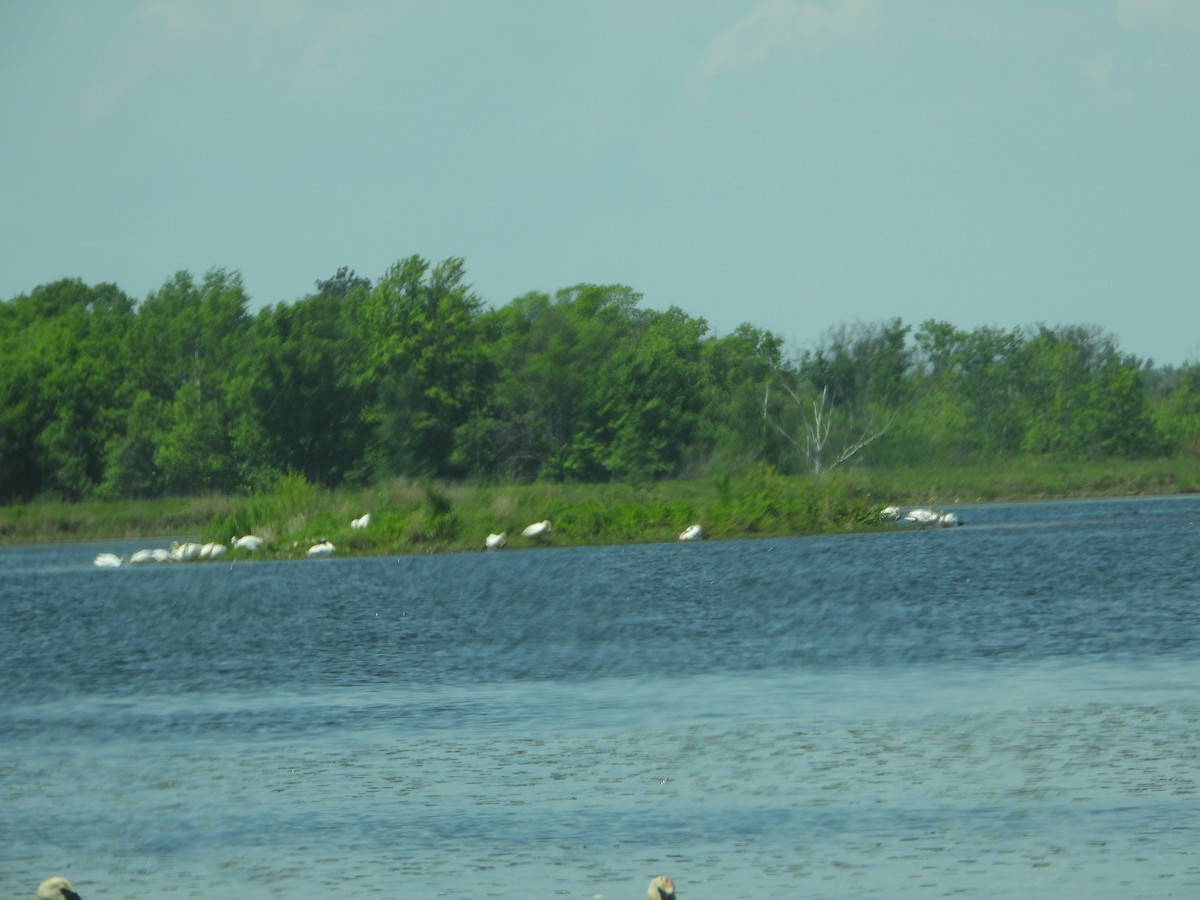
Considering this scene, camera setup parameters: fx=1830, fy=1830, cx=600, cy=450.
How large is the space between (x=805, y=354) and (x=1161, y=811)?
105546 mm

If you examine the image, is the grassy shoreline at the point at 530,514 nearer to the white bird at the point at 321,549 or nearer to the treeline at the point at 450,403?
the white bird at the point at 321,549

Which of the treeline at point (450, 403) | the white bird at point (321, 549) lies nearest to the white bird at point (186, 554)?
the white bird at point (321, 549)

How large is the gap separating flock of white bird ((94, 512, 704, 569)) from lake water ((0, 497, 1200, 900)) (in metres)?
16.1

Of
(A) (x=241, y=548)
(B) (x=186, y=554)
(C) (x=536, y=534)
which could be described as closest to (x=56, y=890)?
(C) (x=536, y=534)

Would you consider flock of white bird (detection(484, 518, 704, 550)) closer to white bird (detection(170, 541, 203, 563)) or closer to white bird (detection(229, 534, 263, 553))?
white bird (detection(229, 534, 263, 553))

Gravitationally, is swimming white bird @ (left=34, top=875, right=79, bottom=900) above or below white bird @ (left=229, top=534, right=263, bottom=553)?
below

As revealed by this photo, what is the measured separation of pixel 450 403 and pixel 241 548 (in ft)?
135

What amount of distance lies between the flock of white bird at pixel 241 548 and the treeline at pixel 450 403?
30386mm

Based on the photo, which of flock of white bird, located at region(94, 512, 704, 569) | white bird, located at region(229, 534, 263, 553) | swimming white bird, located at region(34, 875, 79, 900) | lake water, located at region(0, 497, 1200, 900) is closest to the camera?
swimming white bird, located at region(34, 875, 79, 900)

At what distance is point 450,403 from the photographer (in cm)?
9881

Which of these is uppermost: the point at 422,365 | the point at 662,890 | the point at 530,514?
the point at 422,365

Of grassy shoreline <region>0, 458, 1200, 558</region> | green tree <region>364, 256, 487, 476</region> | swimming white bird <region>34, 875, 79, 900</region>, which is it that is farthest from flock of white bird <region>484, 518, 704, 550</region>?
swimming white bird <region>34, 875, 79, 900</region>

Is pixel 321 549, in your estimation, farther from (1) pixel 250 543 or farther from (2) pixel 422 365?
(2) pixel 422 365

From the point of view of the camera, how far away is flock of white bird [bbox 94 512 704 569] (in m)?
57.0
